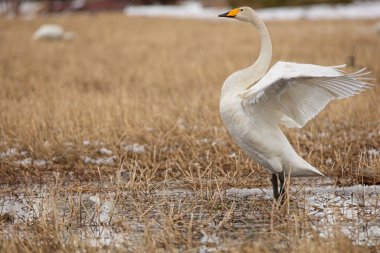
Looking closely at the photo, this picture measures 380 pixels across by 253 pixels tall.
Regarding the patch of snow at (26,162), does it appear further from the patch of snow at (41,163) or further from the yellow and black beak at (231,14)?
the yellow and black beak at (231,14)

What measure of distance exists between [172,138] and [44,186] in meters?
1.86

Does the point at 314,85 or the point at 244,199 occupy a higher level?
the point at 314,85

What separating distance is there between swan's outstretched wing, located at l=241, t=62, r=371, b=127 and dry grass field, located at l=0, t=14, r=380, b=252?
0.77m

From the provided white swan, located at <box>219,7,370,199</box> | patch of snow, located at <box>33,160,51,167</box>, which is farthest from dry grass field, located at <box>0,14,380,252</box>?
white swan, located at <box>219,7,370,199</box>

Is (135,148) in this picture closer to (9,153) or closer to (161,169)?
(161,169)

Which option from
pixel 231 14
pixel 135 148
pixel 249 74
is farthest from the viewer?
pixel 135 148

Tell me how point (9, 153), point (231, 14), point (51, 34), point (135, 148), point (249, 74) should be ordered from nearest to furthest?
point (249, 74), point (231, 14), point (9, 153), point (135, 148), point (51, 34)

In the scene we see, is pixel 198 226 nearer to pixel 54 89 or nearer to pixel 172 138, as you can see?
pixel 172 138

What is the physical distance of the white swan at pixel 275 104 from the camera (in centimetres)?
473

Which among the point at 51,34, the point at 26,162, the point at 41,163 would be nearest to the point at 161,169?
the point at 41,163

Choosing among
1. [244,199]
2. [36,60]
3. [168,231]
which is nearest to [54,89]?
[36,60]

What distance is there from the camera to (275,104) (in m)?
5.03

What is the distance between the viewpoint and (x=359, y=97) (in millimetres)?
9703

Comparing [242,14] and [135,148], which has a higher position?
[242,14]
